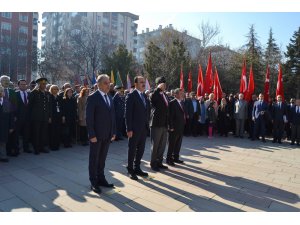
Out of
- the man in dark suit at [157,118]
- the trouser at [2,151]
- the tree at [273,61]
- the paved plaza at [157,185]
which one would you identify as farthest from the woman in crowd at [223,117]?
the tree at [273,61]

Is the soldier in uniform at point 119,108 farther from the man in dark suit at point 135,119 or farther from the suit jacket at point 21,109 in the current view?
the man in dark suit at point 135,119

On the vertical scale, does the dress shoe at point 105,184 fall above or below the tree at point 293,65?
below

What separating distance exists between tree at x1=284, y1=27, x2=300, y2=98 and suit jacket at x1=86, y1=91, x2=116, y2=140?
32089 mm

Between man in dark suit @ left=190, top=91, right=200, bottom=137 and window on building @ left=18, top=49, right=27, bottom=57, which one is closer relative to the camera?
man in dark suit @ left=190, top=91, right=200, bottom=137

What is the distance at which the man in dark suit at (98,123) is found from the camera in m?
4.93

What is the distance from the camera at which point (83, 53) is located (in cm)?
4025

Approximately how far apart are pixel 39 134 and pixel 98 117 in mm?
3743

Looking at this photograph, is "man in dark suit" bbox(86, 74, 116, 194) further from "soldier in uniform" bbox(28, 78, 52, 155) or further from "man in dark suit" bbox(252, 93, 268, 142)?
"man in dark suit" bbox(252, 93, 268, 142)

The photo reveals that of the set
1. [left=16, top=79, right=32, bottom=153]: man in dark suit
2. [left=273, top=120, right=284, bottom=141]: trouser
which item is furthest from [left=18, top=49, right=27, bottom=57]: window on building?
[left=273, top=120, right=284, bottom=141]: trouser

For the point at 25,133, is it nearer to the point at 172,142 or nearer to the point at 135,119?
the point at 135,119

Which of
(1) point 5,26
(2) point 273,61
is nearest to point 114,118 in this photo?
(2) point 273,61

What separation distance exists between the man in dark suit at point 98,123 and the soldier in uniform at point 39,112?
3459mm

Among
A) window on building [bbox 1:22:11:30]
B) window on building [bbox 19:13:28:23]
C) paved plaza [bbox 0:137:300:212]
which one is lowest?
paved plaza [bbox 0:137:300:212]

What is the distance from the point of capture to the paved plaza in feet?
14.7
